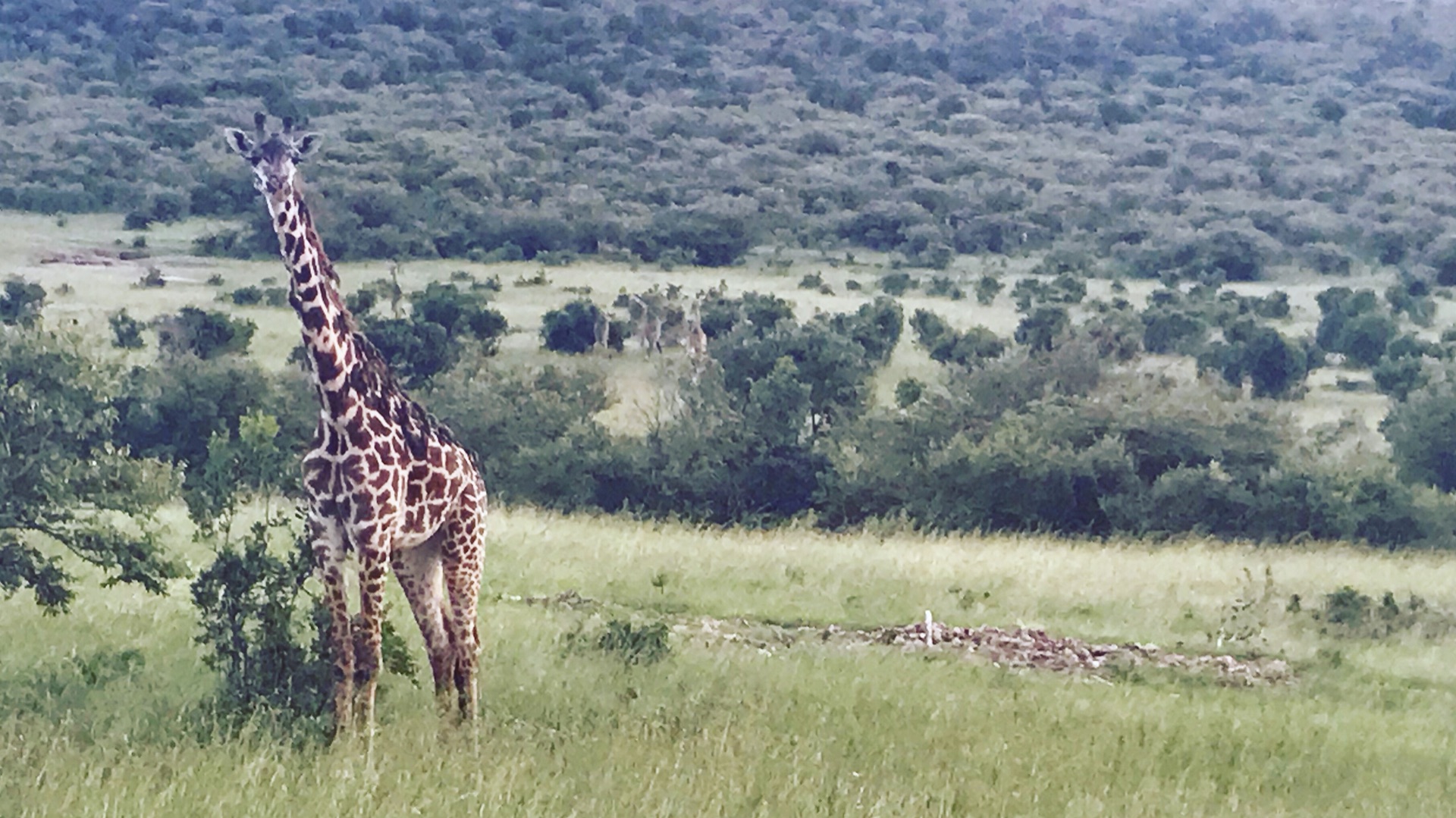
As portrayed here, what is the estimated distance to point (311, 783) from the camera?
6234 millimetres

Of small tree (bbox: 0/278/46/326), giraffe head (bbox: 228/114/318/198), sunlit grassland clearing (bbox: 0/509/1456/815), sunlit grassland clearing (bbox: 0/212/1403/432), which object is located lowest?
sunlit grassland clearing (bbox: 0/212/1403/432)

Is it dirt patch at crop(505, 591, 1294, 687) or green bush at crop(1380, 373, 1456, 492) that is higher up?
dirt patch at crop(505, 591, 1294, 687)

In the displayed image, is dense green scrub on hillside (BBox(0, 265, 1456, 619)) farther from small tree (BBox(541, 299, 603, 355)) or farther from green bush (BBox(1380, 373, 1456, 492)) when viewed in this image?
small tree (BBox(541, 299, 603, 355))

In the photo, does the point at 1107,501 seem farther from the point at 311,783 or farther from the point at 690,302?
the point at 690,302

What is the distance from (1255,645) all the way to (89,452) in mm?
8497

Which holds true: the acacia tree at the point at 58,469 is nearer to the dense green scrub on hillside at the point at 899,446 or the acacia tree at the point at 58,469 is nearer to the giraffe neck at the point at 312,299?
the giraffe neck at the point at 312,299

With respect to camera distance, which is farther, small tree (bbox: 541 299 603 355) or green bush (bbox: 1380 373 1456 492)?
small tree (bbox: 541 299 603 355)

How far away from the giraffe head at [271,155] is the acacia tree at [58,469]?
7.35ft

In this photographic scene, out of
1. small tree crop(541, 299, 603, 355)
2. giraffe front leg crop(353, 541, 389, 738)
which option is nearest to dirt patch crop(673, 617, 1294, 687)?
giraffe front leg crop(353, 541, 389, 738)

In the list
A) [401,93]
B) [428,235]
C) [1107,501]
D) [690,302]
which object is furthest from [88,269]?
[1107,501]

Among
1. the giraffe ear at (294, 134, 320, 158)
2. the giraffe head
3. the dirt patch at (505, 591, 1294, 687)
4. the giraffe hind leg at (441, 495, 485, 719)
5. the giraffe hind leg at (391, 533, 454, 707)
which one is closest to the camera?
the giraffe head

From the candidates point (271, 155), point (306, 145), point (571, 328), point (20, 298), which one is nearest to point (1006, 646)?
point (306, 145)

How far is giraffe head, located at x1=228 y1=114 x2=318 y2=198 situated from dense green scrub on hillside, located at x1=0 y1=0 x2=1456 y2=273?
36997 mm

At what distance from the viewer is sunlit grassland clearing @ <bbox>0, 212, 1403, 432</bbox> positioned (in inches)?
1293
